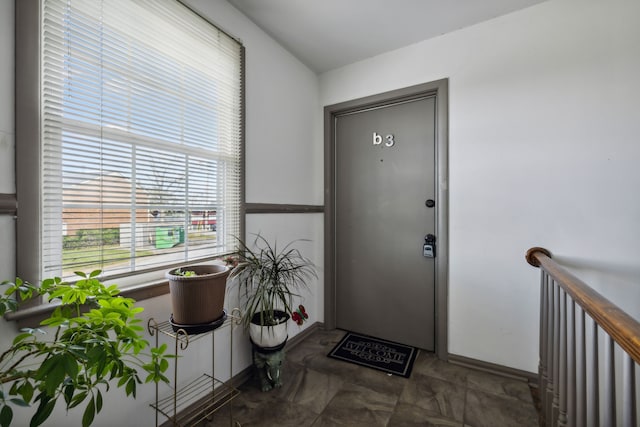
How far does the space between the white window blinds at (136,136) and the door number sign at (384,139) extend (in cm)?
115

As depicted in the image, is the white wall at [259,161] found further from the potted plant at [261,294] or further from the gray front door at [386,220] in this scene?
the gray front door at [386,220]

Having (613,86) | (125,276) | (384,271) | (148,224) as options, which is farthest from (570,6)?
(125,276)

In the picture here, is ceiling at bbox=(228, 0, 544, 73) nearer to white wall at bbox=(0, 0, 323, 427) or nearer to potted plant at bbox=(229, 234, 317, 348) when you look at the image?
white wall at bbox=(0, 0, 323, 427)

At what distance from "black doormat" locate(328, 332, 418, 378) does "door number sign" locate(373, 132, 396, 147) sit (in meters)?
1.65

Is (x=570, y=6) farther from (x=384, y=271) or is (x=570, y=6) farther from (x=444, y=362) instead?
(x=444, y=362)

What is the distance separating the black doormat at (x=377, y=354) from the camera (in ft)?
6.63

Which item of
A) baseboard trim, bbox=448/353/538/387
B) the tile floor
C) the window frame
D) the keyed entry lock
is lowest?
the tile floor

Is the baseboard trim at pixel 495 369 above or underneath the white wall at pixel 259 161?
underneath

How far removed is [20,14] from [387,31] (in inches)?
77.3

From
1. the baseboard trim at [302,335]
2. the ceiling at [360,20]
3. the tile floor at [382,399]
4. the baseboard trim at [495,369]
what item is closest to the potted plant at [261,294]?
the tile floor at [382,399]

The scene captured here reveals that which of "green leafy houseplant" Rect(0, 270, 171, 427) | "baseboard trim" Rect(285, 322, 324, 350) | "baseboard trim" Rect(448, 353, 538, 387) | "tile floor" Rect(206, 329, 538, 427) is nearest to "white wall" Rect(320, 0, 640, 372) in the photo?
"baseboard trim" Rect(448, 353, 538, 387)

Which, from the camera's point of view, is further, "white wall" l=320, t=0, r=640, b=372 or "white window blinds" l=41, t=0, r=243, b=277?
"white wall" l=320, t=0, r=640, b=372

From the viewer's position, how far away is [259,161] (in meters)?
2.01

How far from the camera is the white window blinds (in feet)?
3.58
